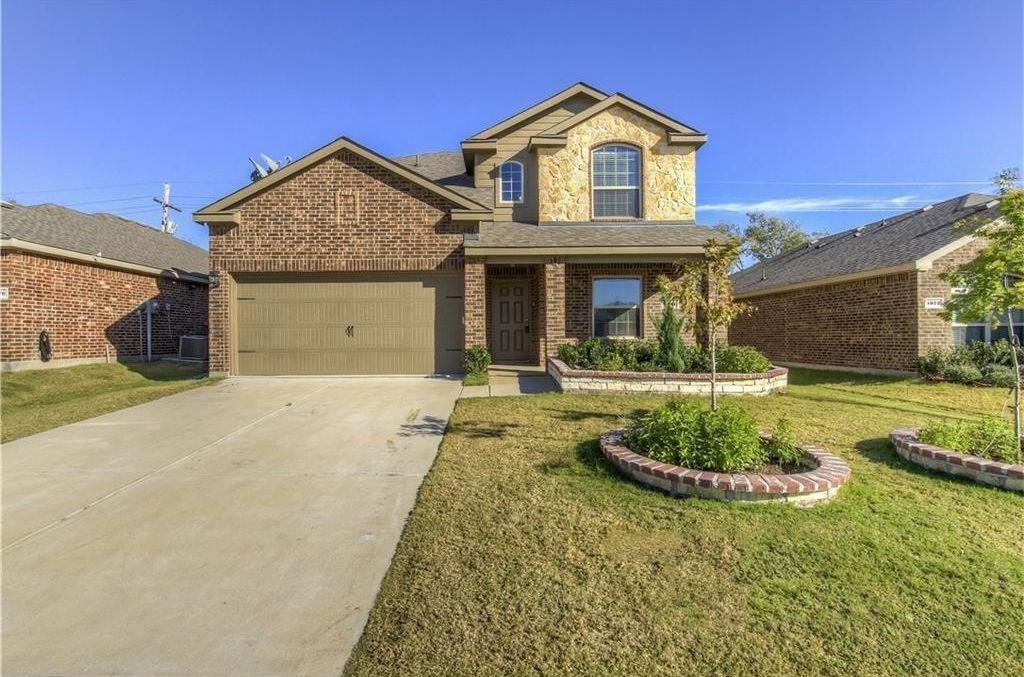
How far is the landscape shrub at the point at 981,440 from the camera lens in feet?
16.8

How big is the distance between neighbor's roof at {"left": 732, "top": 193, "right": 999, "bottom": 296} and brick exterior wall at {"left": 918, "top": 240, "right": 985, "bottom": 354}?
332mm

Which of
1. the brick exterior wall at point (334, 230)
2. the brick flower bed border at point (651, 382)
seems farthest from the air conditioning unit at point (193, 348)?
the brick flower bed border at point (651, 382)

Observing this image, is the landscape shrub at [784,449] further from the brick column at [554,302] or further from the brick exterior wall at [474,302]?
the brick exterior wall at [474,302]

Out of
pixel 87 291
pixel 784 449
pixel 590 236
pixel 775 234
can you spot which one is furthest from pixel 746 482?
pixel 775 234

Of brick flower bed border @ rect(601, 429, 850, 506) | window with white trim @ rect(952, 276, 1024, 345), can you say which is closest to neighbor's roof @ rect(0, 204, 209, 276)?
brick flower bed border @ rect(601, 429, 850, 506)

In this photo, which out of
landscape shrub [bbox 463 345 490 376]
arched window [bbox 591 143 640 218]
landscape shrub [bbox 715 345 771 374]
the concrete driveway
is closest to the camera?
the concrete driveway

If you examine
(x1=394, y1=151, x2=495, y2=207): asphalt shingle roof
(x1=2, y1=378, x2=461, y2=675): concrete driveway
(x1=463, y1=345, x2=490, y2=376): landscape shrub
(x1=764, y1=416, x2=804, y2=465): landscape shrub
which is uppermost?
(x1=394, y1=151, x2=495, y2=207): asphalt shingle roof

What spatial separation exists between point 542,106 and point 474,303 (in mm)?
6493

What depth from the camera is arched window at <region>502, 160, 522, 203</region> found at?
47.0 feet

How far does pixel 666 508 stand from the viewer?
4.14 metres

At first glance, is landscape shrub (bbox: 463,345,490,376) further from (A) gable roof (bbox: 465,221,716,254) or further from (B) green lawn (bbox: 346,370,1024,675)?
(B) green lawn (bbox: 346,370,1024,675)

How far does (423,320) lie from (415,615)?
32.1 ft

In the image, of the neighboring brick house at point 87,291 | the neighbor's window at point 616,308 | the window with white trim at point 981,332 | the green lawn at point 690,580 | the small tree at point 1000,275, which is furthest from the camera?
the neighbor's window at point 616,308

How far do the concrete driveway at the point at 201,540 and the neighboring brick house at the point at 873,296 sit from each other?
29.7 ft
